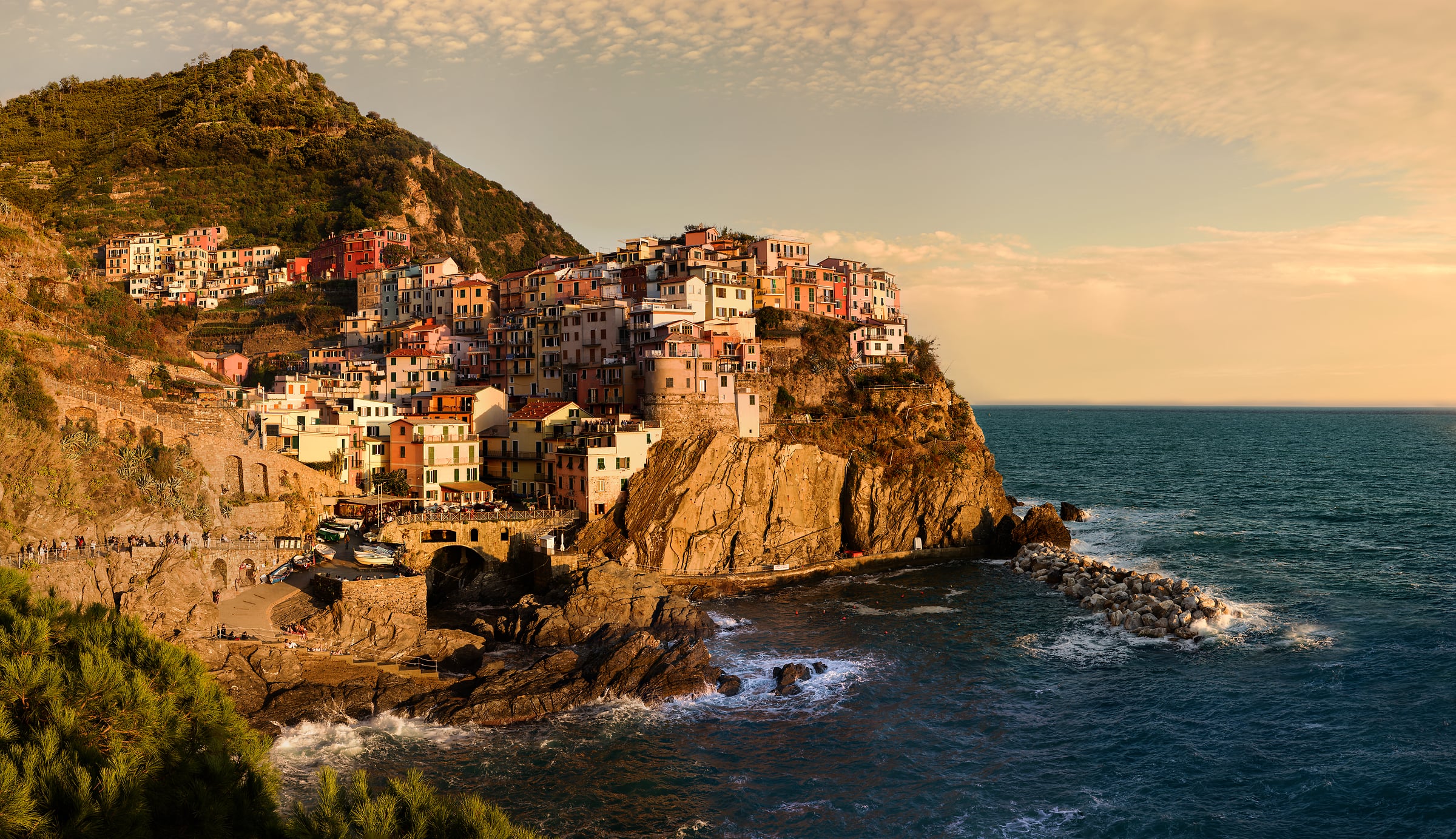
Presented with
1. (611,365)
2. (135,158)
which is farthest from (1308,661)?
(135,158)

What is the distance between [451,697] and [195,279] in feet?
367

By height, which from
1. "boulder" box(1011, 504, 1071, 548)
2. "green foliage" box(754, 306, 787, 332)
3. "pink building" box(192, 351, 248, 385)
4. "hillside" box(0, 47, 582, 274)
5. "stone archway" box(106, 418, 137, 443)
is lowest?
"boulder" box(1011, 504, 1071, 548)

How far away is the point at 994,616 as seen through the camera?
5772 centimetres

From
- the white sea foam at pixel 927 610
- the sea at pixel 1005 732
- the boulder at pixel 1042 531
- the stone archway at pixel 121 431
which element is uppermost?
the stone archway at pixel 121 431

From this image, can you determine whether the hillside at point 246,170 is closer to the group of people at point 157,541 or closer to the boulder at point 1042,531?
the group of people at point 157,541

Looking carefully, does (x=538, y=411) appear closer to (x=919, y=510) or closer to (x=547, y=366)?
(x=547, y=366)

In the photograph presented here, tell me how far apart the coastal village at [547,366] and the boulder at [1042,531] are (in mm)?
19942

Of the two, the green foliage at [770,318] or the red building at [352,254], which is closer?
the green foliage at [770,318]

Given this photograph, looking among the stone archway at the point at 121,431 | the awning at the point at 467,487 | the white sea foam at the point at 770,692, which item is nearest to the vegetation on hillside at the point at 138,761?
the white sea foam at the point at 770,692

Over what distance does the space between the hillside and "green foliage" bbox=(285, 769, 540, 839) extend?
128935 mm

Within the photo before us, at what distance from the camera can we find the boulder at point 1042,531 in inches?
2940

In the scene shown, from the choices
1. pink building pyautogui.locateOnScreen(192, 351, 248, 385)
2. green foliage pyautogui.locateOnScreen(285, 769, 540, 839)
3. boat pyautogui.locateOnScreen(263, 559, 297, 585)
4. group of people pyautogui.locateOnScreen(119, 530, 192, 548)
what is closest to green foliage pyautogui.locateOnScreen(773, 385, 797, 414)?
boat pyautogui.locateOnScreen(263, 559, 297, 585)

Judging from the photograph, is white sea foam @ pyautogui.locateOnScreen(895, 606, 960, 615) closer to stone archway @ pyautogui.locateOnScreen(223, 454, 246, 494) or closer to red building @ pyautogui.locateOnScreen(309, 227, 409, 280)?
stone archway @ pyautogui.locateOnScreen(223, 454, 246, 494)

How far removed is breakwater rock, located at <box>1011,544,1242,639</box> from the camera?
53281 mm
